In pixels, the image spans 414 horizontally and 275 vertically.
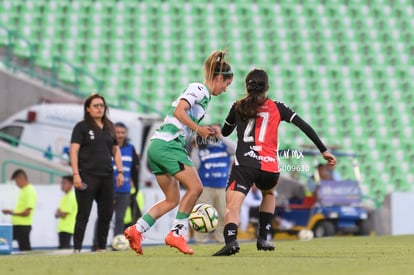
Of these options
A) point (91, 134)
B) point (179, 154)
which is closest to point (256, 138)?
point (179, 154)

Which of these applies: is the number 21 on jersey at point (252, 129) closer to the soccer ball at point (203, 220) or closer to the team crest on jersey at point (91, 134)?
the soccer ball at point (203, 220)

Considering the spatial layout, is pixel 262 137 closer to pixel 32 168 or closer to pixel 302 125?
pixel 302 125

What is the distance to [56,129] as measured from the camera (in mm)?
21875

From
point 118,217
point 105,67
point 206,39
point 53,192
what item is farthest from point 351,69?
point 118,217

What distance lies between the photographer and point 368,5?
29953mm

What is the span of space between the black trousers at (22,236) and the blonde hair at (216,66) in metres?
7.92

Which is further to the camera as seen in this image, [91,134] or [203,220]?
[91,134]

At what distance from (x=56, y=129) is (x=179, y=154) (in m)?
12.1

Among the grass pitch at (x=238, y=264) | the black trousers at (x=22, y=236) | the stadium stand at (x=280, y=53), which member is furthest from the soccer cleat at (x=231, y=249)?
the stadium stand at (x=280, y=53)

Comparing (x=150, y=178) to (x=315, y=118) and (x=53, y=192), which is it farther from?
(x=315, y=118)

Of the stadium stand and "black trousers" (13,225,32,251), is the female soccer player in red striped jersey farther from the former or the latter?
the stadium stand

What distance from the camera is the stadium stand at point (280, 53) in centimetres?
2734

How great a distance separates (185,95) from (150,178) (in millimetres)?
11656

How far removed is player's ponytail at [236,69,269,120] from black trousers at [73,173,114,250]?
2.76 meters
